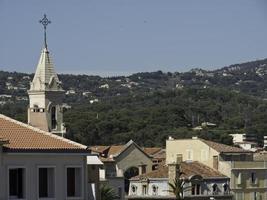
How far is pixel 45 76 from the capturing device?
85.2 meters

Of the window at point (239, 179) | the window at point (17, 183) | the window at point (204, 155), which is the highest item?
the window at point (204, 155)

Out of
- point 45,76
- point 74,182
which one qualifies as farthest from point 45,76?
point 74,182

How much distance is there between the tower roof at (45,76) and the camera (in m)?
84.9

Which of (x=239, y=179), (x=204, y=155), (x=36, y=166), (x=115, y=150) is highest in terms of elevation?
(x=115, y=150)

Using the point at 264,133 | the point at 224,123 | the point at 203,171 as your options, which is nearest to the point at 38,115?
Result: the point at 203,171

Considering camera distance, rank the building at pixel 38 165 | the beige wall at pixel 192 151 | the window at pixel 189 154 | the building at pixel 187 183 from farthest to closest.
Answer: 1. the window at pixel 189 154
2. the beige wall at pixel 192 151
3. the building at pixel 187 183
4. the building at pixel 38 165

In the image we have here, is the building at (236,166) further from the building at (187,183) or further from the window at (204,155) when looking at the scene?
the building at (187,183)

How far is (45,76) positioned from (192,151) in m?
16.0

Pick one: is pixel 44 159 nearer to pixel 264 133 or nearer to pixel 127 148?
pixel 127 148

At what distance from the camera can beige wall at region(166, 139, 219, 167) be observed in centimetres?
9212

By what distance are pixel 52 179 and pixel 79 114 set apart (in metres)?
116

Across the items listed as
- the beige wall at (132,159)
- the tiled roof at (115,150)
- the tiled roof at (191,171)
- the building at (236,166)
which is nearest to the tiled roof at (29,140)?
the tiled roof at (191,171)

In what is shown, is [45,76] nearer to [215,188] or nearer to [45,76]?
[45,76]

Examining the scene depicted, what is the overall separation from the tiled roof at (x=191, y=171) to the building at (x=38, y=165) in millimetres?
39518
